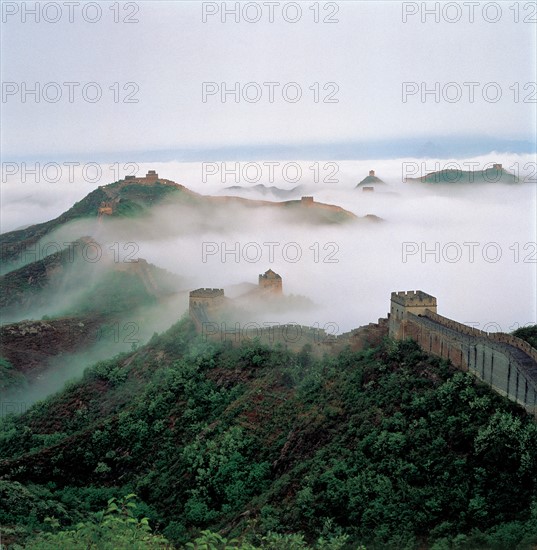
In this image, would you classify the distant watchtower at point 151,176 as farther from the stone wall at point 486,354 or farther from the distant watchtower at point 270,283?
the stone wall at point 486,354

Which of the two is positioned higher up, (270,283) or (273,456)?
(270,283)

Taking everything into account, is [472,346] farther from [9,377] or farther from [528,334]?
[9,377]

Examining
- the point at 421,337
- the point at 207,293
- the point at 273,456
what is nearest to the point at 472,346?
the point at 421,337

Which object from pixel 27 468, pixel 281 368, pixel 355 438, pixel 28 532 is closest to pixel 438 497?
pixel 355 438

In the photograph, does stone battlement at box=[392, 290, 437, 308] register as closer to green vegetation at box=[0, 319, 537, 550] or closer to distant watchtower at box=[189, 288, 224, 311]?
green vegetation at box=[0, 319, 537, 550]

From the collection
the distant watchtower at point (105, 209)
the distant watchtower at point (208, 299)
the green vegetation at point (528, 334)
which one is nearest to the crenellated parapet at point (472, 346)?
the green vegetation at point (528, 334)

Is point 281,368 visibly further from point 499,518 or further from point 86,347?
point 86,347
